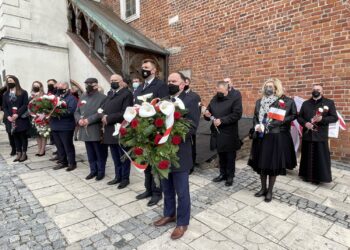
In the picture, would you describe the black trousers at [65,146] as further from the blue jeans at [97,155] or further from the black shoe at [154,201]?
the black shoe at [154,201]

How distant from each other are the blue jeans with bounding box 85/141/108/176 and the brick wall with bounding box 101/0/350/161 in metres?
3.95

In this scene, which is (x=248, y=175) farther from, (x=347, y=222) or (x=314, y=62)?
(x=314, y=62)

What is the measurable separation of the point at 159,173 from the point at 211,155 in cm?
263

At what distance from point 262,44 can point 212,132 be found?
125 inches

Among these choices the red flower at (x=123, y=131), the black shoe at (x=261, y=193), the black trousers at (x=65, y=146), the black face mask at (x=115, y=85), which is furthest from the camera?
the black trousers at (x=65, y=146)

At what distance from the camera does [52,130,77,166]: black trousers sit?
186 inches

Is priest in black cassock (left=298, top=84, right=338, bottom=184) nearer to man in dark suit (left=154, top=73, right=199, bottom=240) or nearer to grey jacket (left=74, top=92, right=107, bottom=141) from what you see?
man in dark suit (left=154, top=73, right=199, bottom=240)

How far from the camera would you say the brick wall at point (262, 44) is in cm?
494


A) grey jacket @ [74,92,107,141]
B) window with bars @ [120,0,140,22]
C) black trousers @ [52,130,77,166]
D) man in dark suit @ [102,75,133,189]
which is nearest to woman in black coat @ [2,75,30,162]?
black trousers @ [52,130,77,166]

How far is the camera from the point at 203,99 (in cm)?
752

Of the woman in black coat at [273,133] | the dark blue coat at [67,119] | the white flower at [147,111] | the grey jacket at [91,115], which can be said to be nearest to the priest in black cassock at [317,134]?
the woman in black coat at [273,133]

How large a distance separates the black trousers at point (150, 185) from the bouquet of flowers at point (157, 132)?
1.06 meters

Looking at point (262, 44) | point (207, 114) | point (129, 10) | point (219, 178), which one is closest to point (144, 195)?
point (219, 178)

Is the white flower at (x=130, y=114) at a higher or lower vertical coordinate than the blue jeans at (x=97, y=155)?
higher
